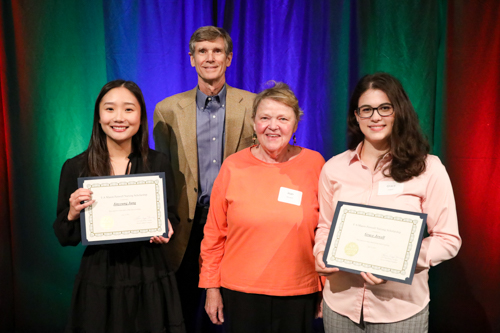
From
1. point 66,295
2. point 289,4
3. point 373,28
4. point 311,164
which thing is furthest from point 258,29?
point 66,295

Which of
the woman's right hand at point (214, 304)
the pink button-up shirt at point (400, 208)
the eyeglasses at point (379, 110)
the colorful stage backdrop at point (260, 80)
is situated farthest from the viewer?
the colorful stage backdrop at point (260, 80)

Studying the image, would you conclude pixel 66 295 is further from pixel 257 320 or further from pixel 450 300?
pixel 450 300

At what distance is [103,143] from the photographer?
200cm

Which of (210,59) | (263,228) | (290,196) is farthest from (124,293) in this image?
(210,59)

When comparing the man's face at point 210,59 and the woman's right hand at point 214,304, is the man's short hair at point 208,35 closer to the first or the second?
the man's face at point 210,59

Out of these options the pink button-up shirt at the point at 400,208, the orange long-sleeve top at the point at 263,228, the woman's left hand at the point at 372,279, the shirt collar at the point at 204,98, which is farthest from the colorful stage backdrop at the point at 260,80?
the woman's left hand at the point at 372,279

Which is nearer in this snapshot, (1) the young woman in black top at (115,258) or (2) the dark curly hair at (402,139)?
(2) the dark curly hair at (402,139)

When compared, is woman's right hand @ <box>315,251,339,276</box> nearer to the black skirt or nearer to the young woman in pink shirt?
the young woman in pink shirt

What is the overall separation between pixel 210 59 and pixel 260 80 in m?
0.73

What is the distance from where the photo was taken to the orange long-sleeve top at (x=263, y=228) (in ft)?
6.05

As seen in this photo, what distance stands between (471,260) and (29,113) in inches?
137

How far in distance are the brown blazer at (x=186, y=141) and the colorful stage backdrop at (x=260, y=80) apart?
63 cm

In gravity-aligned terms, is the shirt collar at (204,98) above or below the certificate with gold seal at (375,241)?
above

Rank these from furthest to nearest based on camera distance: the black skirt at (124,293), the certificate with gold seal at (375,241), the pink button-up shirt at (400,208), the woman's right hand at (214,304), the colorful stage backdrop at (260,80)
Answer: the colorful stage backdrop at (260,80)
the woman's right hand at (214,304)
the black skirt at (124,293)
the pink button-up shirt at (400,208)
the certificate with gold seal at (375,241)
